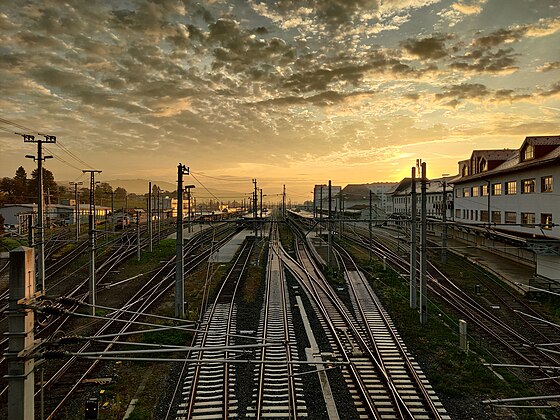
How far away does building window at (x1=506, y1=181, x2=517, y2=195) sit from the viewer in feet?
97.2

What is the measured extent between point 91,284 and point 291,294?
1046 cm

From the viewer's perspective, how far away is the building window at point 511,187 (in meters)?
29.6

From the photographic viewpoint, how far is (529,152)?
90.2 ft

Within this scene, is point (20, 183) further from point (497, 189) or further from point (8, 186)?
point (497, 189)

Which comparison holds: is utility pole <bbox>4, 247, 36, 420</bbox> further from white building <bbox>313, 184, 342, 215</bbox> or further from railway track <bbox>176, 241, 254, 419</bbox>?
white building <bbox>313, 184, 342, 215</bbox>

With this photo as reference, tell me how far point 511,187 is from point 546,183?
18.0ft

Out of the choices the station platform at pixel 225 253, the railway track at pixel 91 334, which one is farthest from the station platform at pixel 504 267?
the station platform at pixel 225 253

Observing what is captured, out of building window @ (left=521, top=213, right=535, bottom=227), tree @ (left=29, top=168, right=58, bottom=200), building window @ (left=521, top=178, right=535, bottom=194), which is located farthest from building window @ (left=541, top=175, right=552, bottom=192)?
tree @ (left=29, top=168, right=58, bottom=200)

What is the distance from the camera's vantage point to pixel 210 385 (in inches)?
438

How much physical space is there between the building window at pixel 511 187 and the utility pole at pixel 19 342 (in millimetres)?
32637

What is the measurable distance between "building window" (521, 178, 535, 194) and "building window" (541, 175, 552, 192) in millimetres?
1263

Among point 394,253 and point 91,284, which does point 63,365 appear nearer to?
point 91,284

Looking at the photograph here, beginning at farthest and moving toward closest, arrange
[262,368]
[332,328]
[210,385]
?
1. [332,328]
2. [262,368]
3. [210,385]

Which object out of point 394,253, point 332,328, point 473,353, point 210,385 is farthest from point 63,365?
point 394,253
